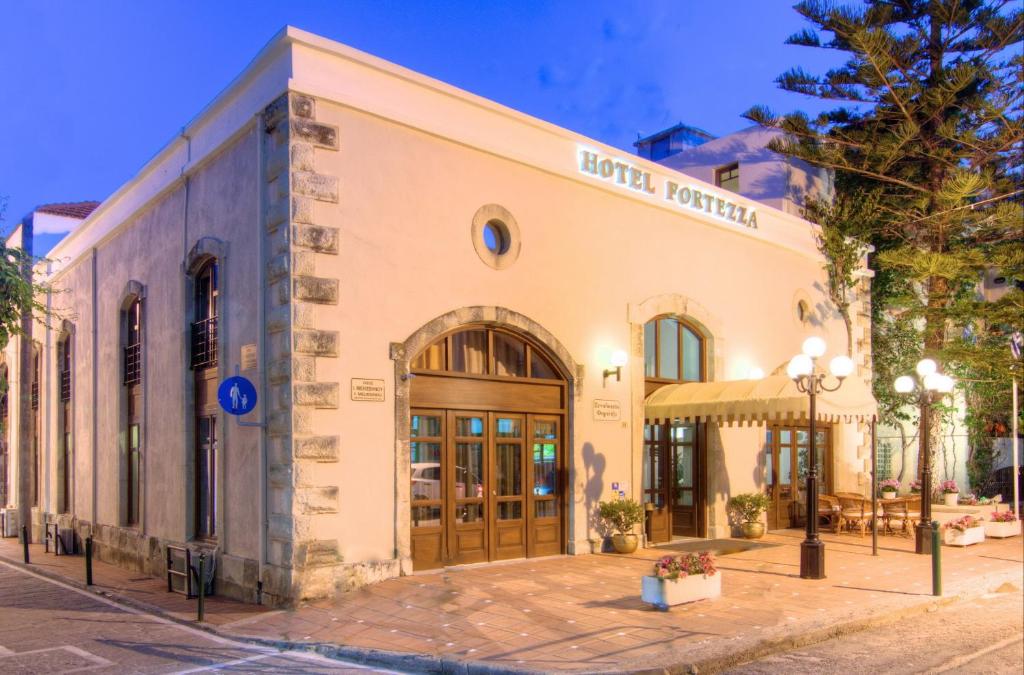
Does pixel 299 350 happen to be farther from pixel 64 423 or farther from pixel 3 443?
pixel 3 443

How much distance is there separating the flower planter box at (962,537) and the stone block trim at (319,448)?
11.2m

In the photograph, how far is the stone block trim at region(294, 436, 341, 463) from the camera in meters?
10.2

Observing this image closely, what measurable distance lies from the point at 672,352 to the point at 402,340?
618 cm

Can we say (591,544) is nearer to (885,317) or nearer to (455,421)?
(455,421)

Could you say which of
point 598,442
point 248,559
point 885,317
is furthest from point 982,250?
point 248,559

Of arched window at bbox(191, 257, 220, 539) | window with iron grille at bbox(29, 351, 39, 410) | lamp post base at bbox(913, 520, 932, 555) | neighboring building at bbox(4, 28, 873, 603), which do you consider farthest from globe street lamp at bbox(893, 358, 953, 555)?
window with iron grille at bbox(29, 351, 39, 410)

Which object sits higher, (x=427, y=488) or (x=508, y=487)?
(x=427, y=488)

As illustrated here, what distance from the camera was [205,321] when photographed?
500 inches

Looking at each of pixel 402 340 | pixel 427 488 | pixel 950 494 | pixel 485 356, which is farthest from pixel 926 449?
pixel 402 340

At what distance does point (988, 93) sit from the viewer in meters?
20.9

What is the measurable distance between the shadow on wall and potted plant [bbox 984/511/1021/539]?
8.35 metres

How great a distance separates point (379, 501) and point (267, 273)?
122 inches

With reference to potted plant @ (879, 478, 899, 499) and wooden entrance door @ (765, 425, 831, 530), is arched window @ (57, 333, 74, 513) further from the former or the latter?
potted plant @ (879, 478, 899, 499)

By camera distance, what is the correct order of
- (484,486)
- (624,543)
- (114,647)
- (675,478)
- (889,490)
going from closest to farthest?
(114,647) < (484,486) < (624,543) < (675,478) < (889,490)
